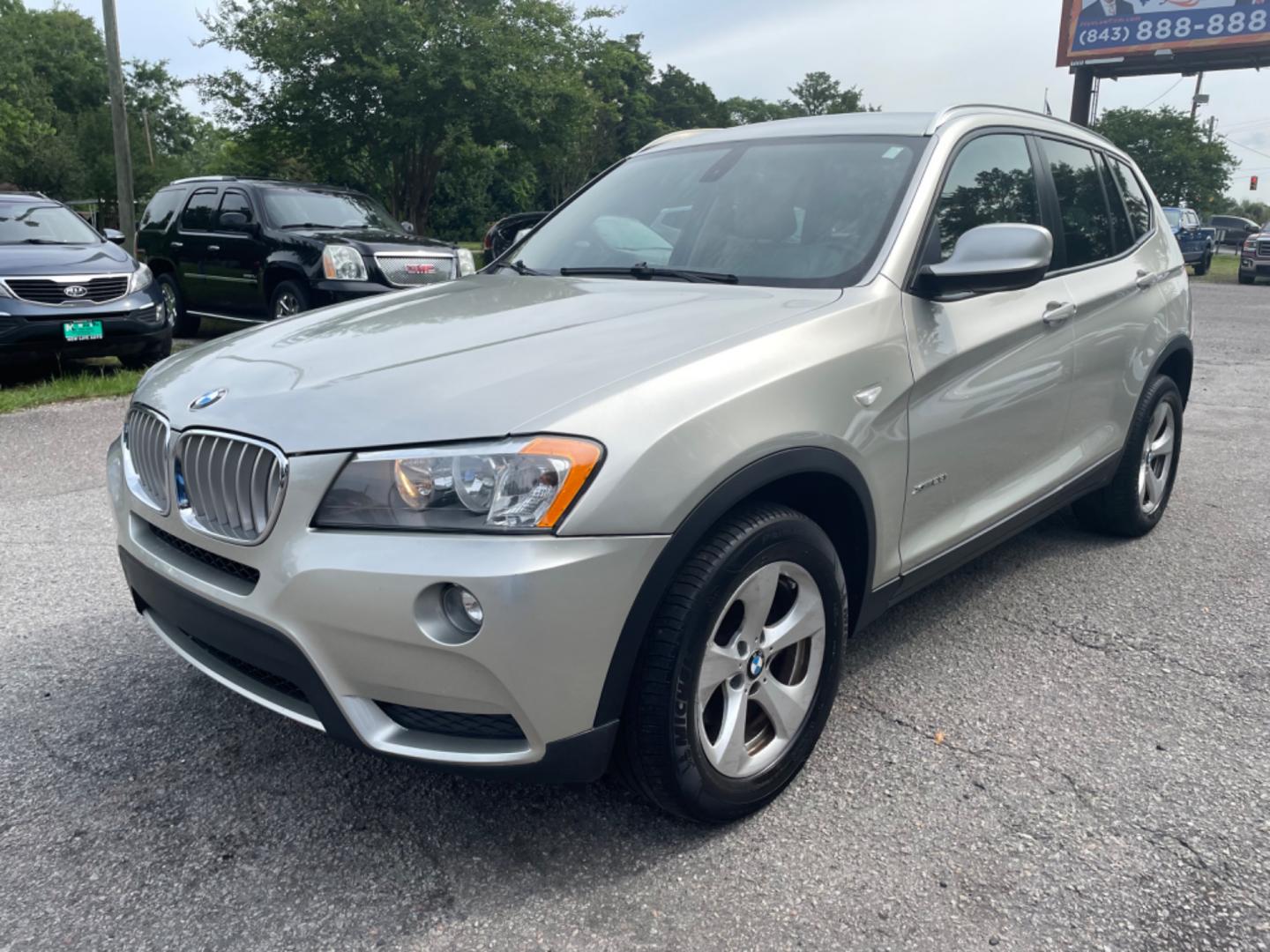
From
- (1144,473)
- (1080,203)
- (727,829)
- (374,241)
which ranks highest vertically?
(1080,203)

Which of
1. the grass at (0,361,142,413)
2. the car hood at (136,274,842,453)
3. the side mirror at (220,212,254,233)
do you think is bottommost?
the grass at (0,361,142,413)

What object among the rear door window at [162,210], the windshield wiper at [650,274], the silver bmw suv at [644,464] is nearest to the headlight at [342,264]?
the rear door window at [162,210]

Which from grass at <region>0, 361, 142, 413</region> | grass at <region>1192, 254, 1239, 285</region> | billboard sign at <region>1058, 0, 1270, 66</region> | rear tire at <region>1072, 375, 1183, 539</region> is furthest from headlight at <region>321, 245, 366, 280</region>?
billboard sign at <region>1058, 0, 1270, 66</region>

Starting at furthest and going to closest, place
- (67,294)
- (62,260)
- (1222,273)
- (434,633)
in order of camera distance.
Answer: (1222,273) → (62,260) → (67,294) → (434,633)

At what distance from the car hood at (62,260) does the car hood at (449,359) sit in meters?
6.04

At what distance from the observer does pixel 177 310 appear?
1162 centimetres

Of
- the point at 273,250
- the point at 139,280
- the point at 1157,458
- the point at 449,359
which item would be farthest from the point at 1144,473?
the point at 273,250

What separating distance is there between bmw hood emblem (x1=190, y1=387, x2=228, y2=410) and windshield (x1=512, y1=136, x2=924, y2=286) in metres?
1.33

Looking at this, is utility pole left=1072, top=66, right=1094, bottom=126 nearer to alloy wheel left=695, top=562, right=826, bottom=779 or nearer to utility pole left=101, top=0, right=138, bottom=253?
utility pole left=101, top=0, right=138, bottom=253

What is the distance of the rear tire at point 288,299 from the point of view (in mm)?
9812

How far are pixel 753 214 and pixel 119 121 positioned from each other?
1685cm

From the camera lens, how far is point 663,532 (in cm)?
209

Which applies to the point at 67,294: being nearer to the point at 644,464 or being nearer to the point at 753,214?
the point at 753,214

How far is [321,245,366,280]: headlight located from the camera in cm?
960
